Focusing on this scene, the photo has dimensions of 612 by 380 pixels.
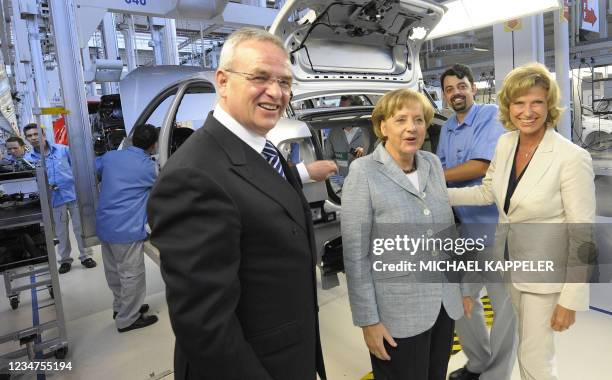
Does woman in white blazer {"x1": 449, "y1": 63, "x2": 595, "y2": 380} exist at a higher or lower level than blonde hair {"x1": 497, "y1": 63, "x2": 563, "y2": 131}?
lower

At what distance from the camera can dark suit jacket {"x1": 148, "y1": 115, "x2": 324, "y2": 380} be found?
0.88m

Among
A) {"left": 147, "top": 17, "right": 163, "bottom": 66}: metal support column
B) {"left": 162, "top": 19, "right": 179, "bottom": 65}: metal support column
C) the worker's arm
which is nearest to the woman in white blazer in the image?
the worker's arm

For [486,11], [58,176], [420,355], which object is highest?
[486,11]

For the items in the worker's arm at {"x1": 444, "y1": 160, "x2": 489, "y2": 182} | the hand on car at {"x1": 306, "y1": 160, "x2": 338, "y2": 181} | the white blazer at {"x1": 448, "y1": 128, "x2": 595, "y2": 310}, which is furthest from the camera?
the worker's arm at {"x1": 444, "y1": 160, "x2": 489, "y2": 182}

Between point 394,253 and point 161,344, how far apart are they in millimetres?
2335

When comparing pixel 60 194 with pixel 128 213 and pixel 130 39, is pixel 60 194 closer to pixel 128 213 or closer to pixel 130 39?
pixel 128 213

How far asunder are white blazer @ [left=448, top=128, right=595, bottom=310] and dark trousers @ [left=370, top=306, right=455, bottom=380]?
0.35 metres

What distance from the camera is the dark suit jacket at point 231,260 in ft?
2.89

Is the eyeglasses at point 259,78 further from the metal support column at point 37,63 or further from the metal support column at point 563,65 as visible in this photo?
the metal support column at point 37,63

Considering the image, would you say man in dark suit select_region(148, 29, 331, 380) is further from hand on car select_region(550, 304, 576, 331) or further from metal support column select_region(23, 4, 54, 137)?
metal support column select_region(23, 4, 54, 137)

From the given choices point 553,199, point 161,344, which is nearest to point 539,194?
point 553,199

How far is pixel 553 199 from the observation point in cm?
149

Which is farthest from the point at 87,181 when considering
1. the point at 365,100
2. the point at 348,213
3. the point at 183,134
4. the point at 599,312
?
the point at 599,312

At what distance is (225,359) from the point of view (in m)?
0.93
